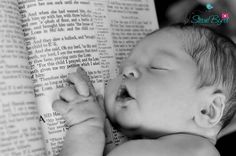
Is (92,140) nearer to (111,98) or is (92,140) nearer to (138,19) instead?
(111,98)

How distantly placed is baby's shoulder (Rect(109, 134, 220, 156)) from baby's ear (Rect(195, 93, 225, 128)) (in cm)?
4

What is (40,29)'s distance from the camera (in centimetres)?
77

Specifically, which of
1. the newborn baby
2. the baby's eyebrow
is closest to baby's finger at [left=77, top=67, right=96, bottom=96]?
the newborn baby

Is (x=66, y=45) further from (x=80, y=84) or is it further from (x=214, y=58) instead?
(x=214, y=58)

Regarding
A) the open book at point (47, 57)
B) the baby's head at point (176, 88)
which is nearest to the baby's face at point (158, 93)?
the baby's head at point (176, 88)

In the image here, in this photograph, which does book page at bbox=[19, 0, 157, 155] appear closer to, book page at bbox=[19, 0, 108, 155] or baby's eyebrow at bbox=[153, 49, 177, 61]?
book page at bbox=[19, 0, 108, 155]

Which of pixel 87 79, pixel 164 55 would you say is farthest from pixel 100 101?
pixel 164 55

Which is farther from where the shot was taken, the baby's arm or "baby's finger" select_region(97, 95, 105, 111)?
"baby's finger" select_region(97, 95, 105, 111)

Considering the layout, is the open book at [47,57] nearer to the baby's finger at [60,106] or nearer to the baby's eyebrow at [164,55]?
the baby's finger at [60,106]

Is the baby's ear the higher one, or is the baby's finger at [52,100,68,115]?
the baby's finger at [52,100,68,115]

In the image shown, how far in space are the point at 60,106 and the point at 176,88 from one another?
0.21m

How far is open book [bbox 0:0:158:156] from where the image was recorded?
2.22 ft

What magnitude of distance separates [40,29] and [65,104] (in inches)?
6.5

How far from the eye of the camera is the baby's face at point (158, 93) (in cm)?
70
